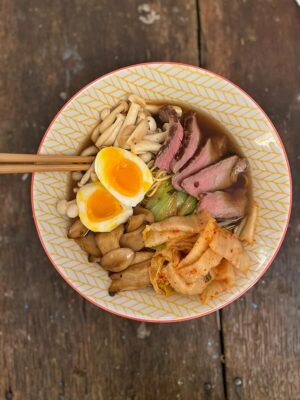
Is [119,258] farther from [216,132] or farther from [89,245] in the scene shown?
Answer: [216,132]

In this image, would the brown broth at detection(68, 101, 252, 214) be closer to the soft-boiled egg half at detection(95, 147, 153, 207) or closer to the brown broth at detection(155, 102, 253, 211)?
the brown broth at detection(155, 102, 253, 211)

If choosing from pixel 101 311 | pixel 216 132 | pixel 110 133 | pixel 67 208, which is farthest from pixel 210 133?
pixel 101 311

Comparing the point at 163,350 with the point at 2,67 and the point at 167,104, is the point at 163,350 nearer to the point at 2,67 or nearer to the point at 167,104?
the point at 167,104

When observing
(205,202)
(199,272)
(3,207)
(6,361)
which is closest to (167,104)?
(205,202)

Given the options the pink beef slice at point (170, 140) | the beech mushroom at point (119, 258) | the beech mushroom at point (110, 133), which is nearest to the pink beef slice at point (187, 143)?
the pink beef slice at point (170, 140)

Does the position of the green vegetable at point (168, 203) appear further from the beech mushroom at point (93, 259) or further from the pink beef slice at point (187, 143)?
the beech mushroom at point (93, 259)

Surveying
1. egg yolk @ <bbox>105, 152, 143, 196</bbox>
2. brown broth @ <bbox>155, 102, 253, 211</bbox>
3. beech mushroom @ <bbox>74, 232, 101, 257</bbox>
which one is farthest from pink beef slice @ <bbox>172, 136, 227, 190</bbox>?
beech mushroom @ <bbox>74, 232, 101, 257</bbox>
